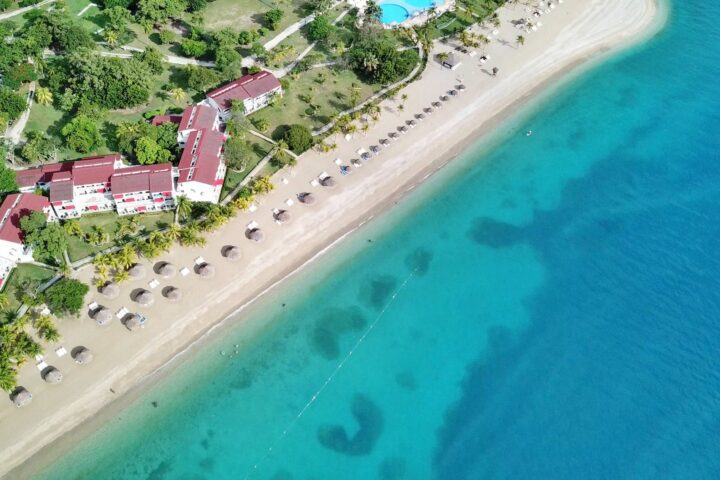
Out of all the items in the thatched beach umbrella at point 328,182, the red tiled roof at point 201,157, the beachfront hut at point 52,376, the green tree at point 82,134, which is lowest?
the beachfront hut at point 52,376

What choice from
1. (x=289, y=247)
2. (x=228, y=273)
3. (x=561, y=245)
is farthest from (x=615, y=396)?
(x=228, y=273)

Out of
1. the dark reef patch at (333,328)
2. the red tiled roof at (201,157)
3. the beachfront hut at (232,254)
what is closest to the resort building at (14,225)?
the red tiled roof at (201,157)

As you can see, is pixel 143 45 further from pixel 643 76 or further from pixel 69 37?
pixel 643 76

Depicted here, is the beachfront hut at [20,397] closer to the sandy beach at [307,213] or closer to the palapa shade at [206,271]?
the sandy beach at [307,213]

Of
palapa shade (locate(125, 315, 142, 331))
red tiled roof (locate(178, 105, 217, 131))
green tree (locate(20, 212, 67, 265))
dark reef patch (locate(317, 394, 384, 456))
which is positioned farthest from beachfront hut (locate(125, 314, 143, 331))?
red tiled roof (locate(178, 105, 217, 131))

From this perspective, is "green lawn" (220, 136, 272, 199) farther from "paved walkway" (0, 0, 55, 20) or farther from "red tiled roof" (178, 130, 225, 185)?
"paved walkway" (0, 0, 55, 20)

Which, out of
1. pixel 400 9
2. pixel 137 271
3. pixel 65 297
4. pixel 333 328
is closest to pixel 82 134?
pixel 137 271

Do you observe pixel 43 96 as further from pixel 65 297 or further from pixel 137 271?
pixel 65 297
